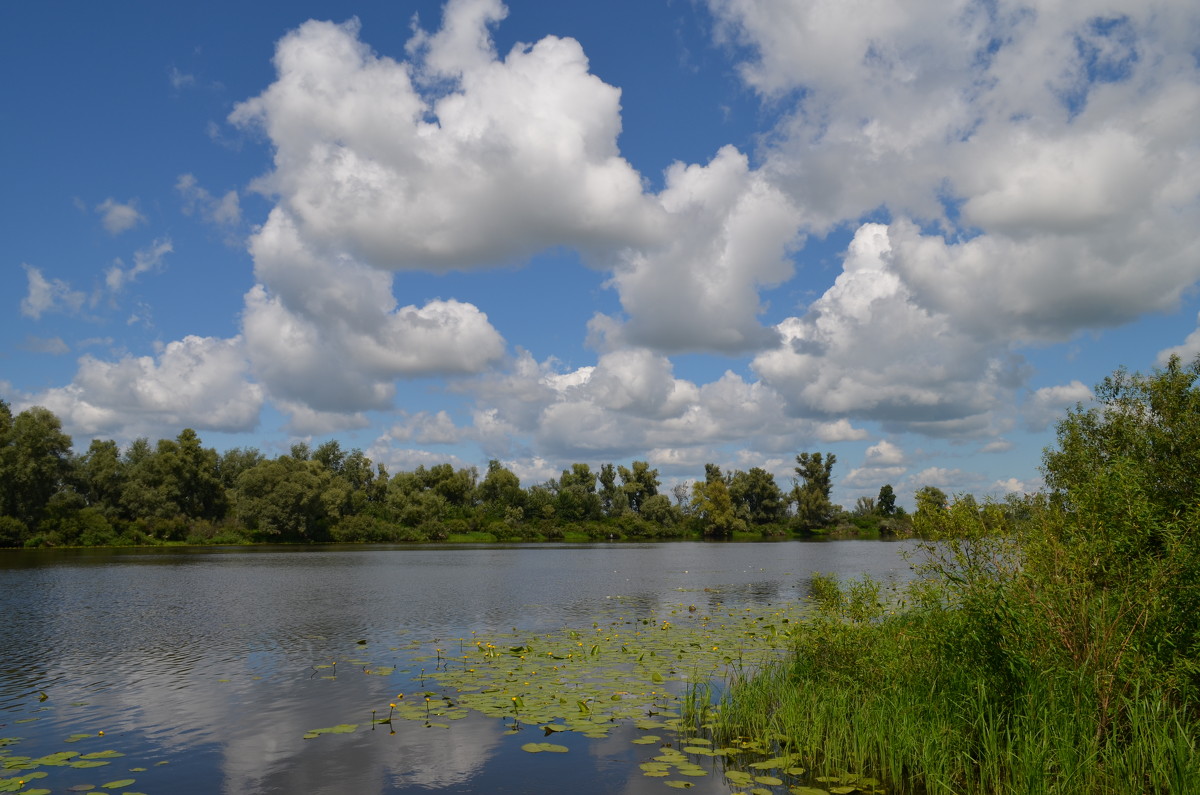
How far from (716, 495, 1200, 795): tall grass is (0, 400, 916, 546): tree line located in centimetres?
7306

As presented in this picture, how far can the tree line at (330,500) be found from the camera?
96.6m

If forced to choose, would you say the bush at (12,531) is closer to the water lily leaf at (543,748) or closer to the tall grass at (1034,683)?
the water lily leaf at (543,748)

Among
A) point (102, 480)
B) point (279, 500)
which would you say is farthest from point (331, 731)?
point (102, 480)

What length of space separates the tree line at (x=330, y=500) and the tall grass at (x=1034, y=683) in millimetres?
73063

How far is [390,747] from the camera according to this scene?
15.7m

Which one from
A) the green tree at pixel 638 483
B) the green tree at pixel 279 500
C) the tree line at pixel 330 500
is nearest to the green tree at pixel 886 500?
the tree line at pixel 330 500

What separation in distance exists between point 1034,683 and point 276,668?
72.6ft

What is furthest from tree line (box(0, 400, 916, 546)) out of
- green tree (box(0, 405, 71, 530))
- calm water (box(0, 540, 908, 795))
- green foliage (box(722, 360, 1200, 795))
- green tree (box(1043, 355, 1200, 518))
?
green foliage (box(722, 360, 1200, 795))

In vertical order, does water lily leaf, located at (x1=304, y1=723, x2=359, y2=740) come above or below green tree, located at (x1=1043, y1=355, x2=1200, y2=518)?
below

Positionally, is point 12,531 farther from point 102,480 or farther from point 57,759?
point 57,759

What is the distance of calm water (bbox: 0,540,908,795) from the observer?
14.3 metres

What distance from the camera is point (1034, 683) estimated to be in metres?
12.9

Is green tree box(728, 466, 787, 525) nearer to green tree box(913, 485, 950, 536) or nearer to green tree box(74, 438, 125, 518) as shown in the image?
green tree box(74, 438, 125, 518)

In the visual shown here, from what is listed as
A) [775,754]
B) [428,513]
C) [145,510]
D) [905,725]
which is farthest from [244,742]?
[428,513]
